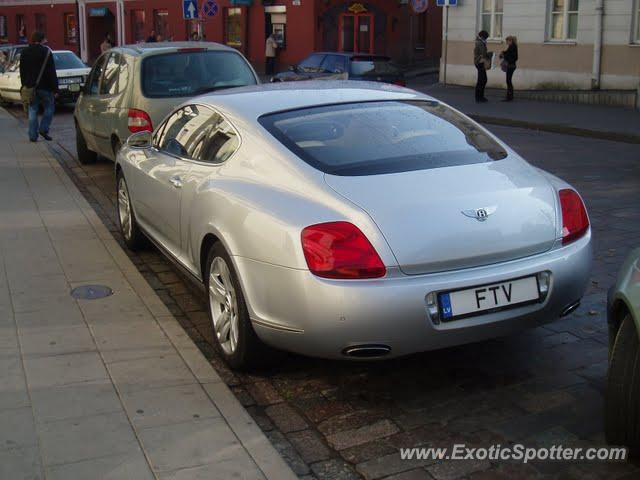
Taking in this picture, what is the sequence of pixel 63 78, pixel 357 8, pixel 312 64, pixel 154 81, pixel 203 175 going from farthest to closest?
pixel 357 8, pixel 312 64, pixel 63 78, pixel 154 81, pixel 203 175

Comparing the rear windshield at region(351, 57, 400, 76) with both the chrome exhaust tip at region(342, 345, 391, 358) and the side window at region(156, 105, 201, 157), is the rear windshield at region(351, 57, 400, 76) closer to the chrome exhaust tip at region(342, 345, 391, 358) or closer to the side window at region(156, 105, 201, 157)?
the side window at region(156, 105, 201, 157)

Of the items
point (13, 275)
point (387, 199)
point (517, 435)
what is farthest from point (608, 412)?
point (13, 275)

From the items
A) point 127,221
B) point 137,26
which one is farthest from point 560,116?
point 137,26

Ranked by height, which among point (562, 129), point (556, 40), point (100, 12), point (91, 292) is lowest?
point (91, 292)

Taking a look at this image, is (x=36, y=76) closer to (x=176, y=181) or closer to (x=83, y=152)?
(x=83, y=152)

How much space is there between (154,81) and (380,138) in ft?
18.1

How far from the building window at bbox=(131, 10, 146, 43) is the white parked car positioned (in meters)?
23.3

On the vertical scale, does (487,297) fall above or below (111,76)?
below

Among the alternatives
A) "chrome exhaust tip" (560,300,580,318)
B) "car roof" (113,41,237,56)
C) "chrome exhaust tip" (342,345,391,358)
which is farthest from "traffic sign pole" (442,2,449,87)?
"chrome exhaust tip" (342,345,391,358)

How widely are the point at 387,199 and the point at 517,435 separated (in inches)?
50.0

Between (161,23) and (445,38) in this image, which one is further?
(161,23)

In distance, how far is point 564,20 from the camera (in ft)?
80.8

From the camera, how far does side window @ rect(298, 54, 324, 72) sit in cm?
2225

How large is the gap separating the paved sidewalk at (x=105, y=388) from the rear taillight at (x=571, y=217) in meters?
1.91
